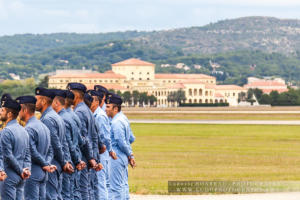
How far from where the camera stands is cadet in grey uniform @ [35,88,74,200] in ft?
47.9

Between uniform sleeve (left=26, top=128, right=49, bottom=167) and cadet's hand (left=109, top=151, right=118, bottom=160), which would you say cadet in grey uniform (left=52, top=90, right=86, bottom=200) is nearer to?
uniform sleeve (left=26, top=128, right=49, bottom=167)

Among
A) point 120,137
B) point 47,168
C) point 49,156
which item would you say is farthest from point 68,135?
point 120,137

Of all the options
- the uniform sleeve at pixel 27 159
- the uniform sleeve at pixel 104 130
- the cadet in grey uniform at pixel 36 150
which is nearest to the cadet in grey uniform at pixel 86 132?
the uniform sleeve at pixel 104 130

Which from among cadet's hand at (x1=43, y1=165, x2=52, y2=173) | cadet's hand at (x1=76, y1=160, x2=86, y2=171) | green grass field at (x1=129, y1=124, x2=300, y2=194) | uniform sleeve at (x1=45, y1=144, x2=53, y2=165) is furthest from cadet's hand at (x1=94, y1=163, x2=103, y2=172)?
green grass field at (x1=129, y1=124, x2=300, y2=194)

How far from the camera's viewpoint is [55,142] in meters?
14.6

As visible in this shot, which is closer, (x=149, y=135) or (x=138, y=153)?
(x=138, y=153)

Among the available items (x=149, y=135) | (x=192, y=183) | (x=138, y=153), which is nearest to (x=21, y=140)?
(x=192, y=183)

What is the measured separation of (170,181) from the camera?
26.5 metres

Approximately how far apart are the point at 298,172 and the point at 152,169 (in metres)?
5.79

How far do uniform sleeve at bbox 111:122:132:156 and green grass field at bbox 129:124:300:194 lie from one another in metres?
4.67

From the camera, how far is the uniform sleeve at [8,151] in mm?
12987

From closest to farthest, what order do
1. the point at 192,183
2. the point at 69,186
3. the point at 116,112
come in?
the point at 69,186 → the point at 116,112 → the point at 192,183

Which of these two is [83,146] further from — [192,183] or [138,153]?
[138,153]

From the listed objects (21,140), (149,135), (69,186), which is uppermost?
(21,140)
